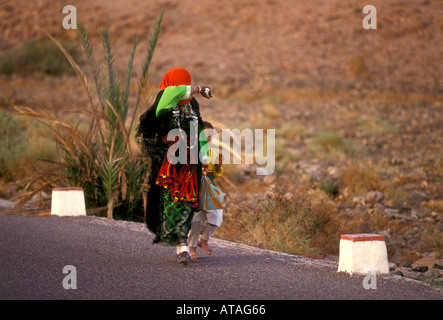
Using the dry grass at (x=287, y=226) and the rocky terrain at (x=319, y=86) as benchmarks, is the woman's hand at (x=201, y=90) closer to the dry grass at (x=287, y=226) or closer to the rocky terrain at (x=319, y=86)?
the dry grass at (x=287, y=226)

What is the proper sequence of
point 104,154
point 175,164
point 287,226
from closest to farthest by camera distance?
point 175,164 → point 287,226 → point 104,154

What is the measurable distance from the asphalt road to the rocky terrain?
6.61ft

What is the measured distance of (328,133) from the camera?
2578 cm

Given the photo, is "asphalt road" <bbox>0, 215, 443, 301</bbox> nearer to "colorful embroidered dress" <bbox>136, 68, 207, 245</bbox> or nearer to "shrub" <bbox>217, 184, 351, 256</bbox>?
"colorful embroidered dress" <bbox>136, 68, 207, 245</bbox>

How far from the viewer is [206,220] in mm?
8375

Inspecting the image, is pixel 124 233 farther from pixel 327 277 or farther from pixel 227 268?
pixel 327 277

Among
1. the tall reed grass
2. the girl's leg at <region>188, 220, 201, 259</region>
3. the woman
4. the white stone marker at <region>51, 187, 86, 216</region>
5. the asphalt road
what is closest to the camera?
the asphalt road

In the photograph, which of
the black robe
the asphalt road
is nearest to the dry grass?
the asphalt road

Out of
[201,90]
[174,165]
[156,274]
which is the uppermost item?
[201,90]

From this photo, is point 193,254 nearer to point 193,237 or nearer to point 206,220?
point 193,237

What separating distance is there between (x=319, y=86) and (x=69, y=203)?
27411 millimetres

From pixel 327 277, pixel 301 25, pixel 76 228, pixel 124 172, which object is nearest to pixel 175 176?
pixel 327 277

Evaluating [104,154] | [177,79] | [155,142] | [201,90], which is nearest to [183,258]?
[155,142]

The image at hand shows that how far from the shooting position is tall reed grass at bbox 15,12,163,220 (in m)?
12.1
